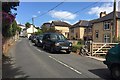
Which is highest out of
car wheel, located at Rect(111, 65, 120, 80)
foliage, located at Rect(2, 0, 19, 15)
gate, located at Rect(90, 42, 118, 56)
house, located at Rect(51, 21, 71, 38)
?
house, located at Rect(51, 21, 71, 38)

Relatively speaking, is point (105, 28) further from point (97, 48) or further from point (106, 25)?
point (97, 48)

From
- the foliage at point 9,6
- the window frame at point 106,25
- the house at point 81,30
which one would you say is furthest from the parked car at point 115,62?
the house at point 81,30

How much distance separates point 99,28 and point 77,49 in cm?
3472

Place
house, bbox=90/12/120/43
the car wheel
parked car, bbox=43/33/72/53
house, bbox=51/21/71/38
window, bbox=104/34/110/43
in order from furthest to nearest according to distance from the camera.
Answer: house, bbox=51/21/71/38 < window, bbox=104/34/110/43 < house, bbox=90/12/120/43 < parked car, bbox=43/33/72/53 < the car wheel

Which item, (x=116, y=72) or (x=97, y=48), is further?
(x=97, y=48)

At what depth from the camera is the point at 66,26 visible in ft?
353

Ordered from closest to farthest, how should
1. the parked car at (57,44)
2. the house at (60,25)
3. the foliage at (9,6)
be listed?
the foliage at (9,6) → the parked car at (57,44) → the house at (60,25)

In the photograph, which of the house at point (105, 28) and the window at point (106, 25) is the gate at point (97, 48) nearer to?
the house at point (105, 28)

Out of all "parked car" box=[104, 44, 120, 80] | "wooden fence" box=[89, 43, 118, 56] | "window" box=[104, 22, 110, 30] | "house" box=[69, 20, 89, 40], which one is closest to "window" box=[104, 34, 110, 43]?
"window" box=[104, 22, 110, 30]

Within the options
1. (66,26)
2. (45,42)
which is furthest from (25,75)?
(66,26)

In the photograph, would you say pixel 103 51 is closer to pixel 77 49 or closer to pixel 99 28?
pixel 77 49

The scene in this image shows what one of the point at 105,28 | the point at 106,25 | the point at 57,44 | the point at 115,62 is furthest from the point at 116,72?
the point at 105,28

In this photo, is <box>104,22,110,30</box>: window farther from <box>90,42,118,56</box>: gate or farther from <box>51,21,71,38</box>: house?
<box>51,21,71,38</box>: house

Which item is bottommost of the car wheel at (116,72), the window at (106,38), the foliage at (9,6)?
the car wheel at (116,72)
